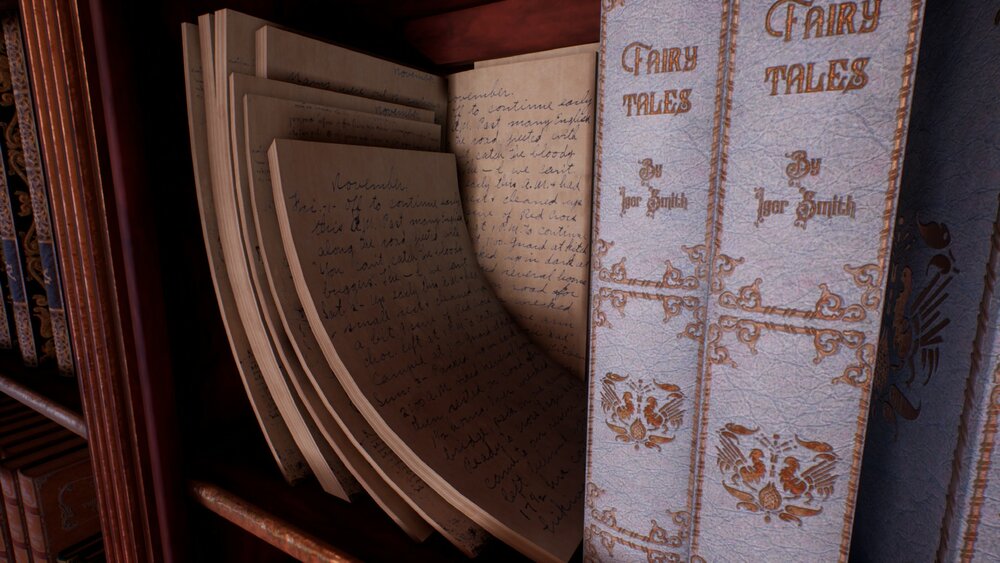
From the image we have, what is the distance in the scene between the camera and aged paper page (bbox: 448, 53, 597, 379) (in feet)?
1.64

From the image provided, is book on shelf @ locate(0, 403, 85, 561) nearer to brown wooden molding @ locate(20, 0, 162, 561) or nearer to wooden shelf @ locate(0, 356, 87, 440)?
wooden shelf @ locate(0, 356, 87, 440)

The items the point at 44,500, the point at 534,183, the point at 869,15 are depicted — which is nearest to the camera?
the point at 869,15

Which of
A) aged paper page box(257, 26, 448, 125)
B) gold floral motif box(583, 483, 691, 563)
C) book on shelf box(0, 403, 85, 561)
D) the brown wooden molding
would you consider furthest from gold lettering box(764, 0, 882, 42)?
book on shelf box(0, 403, 85, 561)

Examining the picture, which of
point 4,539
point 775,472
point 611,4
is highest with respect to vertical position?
point 611,4

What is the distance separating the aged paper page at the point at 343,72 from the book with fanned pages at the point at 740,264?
27cm

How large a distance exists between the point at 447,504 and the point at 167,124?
1.25 ft

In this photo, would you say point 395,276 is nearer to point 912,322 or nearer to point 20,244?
point 912,322

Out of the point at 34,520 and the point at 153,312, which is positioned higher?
the point at 153,312

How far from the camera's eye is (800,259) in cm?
22

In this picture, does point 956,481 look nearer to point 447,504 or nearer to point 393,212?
point 447,504

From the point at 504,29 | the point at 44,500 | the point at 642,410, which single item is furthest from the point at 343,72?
the point at 44,500

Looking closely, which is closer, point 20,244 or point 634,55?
point 634,55

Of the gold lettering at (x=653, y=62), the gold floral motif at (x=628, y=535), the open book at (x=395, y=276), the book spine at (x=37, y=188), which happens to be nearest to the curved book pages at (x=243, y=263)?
the open book at (x=395, y=276)

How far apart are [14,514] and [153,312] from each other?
1.68 ft
